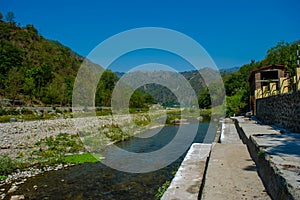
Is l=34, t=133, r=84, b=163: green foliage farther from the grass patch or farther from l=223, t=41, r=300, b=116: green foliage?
l=223, t=41, r=300, b=116: green foliage

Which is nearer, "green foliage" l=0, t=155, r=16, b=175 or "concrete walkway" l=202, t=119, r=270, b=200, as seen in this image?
"concrete walkway" l=202, t=119, r=270, b=200

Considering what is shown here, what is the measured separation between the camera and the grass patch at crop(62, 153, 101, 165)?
12.9 meters

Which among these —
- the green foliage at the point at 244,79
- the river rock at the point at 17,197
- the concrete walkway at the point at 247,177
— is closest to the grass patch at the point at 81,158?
the river rock at the point at 17,197

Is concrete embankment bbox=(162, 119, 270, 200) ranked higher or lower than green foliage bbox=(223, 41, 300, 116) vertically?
lower

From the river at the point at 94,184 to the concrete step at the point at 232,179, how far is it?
3.87 meters

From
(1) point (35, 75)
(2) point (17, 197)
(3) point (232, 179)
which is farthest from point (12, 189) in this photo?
(1) point (35, 75)

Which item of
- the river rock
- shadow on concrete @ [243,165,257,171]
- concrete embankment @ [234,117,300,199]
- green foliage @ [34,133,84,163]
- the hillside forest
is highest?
the hillside forest

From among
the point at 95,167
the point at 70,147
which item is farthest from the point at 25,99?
the point at 95,167

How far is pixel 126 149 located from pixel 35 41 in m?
89.7

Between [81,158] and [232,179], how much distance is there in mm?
11129

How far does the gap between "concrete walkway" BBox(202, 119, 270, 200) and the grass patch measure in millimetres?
9029

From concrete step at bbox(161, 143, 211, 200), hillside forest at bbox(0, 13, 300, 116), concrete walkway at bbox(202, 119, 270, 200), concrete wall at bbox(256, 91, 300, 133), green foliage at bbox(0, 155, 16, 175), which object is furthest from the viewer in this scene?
hillside forest at bbox(0, 13, 300, 116)

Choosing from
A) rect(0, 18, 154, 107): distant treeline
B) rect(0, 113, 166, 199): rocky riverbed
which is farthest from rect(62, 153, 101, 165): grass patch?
rect(0, 18, 154, 107): distant treeline

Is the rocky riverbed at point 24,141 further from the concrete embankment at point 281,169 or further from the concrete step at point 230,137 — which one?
the concrete embankment at point 281,169
